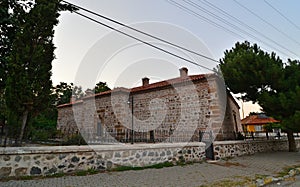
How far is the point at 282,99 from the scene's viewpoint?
30.6 ft

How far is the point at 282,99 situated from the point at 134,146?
288 inches

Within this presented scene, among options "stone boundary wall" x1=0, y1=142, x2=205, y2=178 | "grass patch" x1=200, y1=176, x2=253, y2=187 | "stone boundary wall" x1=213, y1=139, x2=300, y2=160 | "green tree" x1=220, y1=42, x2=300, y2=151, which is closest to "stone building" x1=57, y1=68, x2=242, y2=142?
"stone boundary wall" x1=213, y1=139, x2=300, y2=160

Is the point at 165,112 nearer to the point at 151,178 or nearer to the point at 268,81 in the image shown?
the point at 268,81

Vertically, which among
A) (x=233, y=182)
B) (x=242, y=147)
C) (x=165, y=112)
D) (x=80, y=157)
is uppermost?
(x=165, y=112)

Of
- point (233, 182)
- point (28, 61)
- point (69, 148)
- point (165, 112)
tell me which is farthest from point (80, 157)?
point (165, 112)

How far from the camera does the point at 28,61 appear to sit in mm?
6289

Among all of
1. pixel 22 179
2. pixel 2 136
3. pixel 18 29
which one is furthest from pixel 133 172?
pixel 18 29

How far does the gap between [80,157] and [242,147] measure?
26.5ft

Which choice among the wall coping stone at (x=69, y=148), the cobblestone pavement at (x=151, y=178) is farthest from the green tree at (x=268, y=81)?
the wall coping stone at (x=69, y=148)

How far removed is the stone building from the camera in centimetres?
1087

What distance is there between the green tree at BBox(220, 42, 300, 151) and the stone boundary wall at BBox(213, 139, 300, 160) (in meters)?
1.84

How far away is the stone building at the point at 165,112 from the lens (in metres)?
10.9

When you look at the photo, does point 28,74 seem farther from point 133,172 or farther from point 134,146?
point 133,172

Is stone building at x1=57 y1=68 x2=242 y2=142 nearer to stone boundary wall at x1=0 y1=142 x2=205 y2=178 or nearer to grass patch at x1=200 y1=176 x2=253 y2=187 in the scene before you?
stone boundary wall at x1=0 y1=142 x2=205 y2=178
